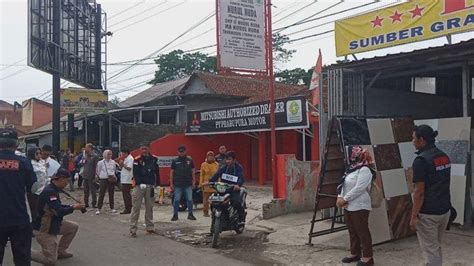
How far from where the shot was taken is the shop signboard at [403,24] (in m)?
9.33

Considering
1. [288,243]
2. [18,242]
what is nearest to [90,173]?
[288,243]

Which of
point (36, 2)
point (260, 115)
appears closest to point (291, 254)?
point (260, 115)

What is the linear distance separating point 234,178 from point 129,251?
2.33 m

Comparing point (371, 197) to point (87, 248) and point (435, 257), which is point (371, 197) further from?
point (87, 248)

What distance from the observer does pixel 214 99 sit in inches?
1108

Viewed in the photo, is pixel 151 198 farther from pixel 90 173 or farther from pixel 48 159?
pixel 90 173

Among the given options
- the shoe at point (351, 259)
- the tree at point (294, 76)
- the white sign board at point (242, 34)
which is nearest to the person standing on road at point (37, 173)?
the white sign board at point (242, 34)

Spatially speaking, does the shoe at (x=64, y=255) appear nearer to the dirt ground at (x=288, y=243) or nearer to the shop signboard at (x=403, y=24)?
the dirt ground at (x=288, y=243)

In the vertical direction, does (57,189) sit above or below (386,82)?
below

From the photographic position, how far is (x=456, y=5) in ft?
30.6

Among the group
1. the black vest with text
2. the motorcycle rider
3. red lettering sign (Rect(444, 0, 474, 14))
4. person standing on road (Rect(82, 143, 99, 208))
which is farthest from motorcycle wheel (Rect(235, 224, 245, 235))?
person standing on road (Rect(82, 143, 99, 208))

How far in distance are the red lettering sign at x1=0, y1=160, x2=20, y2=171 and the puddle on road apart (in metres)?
3.62

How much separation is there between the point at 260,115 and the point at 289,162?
6857 mm

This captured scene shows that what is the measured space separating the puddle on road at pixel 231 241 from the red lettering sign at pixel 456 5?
5.41 meters
